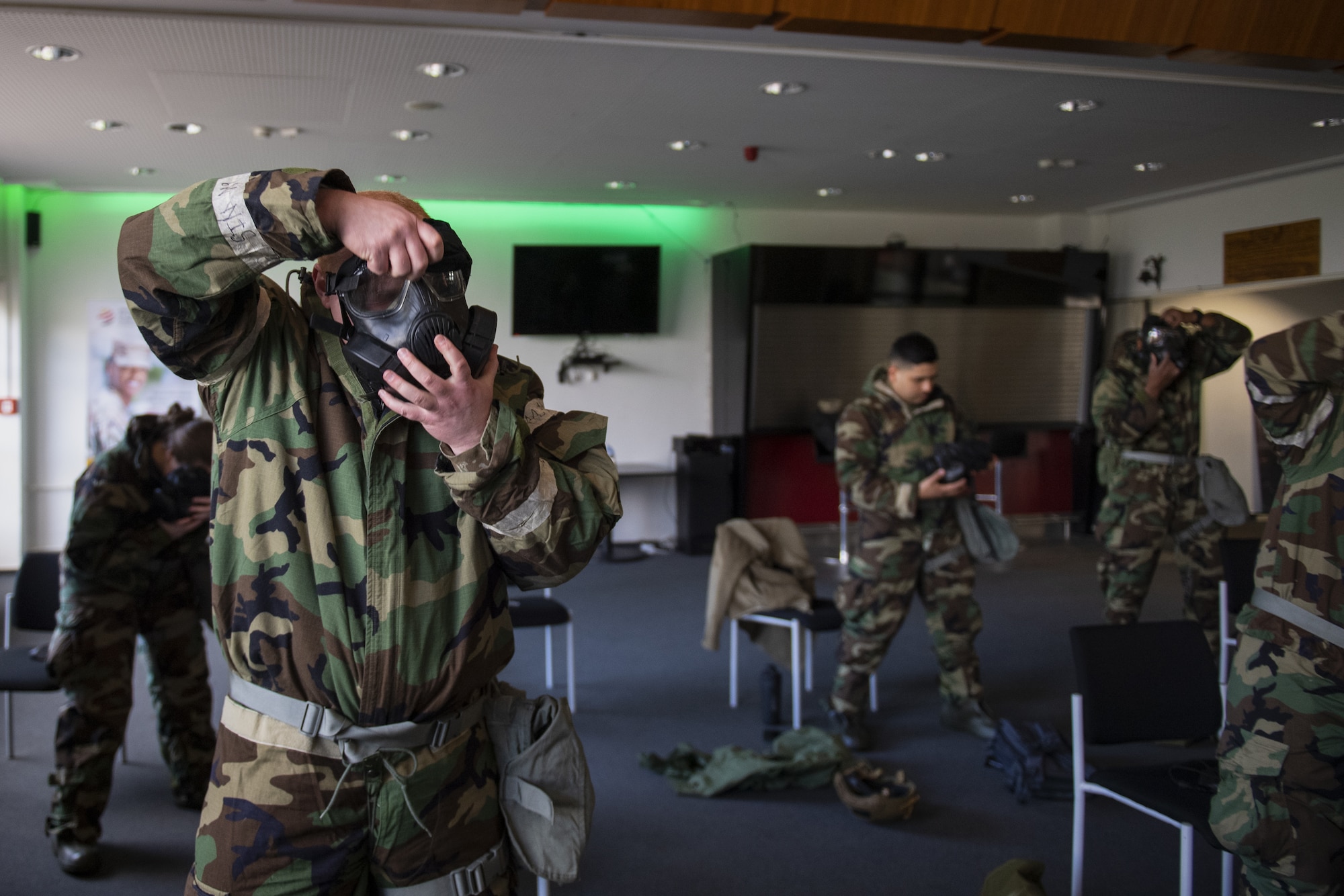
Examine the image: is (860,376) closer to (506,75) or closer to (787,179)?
(787,179)

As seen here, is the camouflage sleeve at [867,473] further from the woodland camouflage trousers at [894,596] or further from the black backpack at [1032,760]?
the black backpack at [1032,760]

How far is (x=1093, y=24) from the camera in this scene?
11.4ft

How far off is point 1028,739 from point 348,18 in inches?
145

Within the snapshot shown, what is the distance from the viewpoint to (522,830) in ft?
5.02

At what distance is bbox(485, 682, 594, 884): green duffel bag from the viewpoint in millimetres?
1502

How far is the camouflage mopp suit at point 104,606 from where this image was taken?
2.99 metres

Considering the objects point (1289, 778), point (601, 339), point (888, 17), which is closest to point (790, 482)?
point (601, 339)

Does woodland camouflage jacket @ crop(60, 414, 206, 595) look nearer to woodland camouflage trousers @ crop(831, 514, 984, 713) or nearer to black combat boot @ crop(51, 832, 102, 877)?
black combat boot @ crop(51, 832, 102, 877)

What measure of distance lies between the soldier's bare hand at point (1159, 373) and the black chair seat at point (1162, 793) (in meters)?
2.30

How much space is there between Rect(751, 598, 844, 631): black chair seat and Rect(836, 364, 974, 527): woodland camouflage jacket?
47 centimetres

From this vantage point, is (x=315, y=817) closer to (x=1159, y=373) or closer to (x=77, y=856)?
(x=77, y=856)

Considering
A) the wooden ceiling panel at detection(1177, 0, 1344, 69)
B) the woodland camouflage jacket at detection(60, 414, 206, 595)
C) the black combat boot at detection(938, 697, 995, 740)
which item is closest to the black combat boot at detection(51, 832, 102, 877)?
the woodland camouflage jacket at detection(60, 414, 206, 595)

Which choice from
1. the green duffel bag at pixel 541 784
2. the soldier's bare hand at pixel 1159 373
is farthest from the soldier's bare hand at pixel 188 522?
the soldier's bare hand at pixel 1159 373

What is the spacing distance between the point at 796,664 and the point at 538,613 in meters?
1.08
